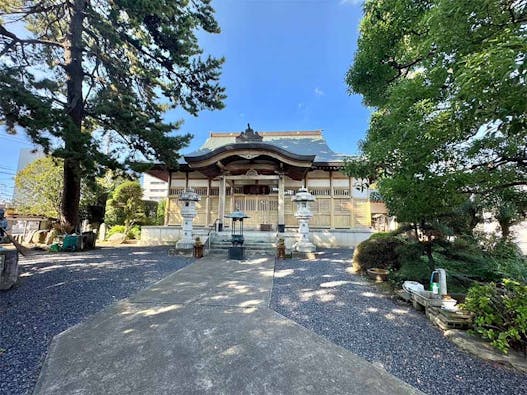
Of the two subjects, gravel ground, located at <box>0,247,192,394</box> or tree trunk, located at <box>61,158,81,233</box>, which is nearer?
gravel ground, located at <box>0,247,192,394</box>

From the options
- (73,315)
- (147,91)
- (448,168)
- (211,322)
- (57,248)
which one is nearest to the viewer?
(211,322)

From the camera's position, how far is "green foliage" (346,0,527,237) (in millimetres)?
1989

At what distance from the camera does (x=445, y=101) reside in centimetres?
306

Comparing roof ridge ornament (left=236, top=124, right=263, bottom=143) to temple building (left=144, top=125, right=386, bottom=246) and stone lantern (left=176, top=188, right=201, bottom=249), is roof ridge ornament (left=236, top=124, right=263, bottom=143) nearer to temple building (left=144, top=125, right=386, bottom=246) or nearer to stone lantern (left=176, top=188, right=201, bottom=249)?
temple building (left=144, top=125, right=386, bottom=246)

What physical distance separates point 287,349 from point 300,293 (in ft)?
6.38

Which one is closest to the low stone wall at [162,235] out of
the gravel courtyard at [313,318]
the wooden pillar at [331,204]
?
the gravel courtyard at [313,318]

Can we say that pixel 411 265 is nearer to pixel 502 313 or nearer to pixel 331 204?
pixel 502 313

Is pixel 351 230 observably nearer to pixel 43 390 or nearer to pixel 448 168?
pixel 448 168

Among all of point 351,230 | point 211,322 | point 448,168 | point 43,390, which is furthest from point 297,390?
point 351,230

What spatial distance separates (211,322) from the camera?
A: 3074 mm

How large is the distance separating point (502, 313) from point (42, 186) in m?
17.1

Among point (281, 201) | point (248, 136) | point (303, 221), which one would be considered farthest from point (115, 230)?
point (303, 221)

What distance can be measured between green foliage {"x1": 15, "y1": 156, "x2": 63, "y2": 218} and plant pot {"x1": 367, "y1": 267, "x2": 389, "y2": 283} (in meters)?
14.5

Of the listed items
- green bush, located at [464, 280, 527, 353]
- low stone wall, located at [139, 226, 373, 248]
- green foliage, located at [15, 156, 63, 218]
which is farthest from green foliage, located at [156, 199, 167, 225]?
green bush, located at [464, 280, 527, 353]
